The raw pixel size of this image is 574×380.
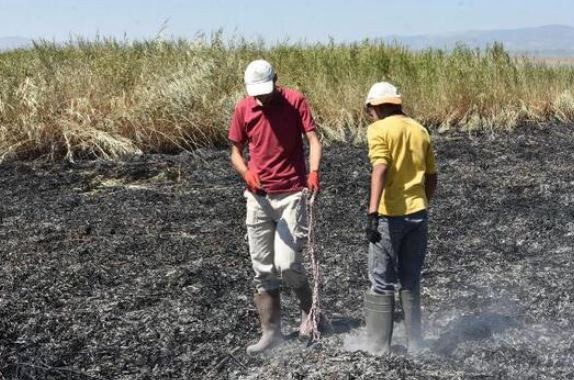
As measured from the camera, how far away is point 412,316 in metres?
4.27

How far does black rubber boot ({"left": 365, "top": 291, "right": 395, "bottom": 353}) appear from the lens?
4184mm

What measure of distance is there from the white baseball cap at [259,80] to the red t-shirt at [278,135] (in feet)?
0.42

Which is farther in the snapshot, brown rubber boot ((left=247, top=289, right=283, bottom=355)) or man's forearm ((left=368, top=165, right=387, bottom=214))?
brown rubber boot ((left=247, top=289, right=283, bottom=355))

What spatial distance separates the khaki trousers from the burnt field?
1.26ft

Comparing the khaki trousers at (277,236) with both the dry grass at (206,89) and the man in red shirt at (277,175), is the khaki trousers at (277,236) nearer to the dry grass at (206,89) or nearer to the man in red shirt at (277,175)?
the man in red shirt at (277,175)

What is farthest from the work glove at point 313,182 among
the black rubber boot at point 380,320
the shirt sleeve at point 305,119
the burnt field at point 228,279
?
the burnt field at point 228,279

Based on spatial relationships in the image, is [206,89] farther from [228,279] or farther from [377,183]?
[377,183]

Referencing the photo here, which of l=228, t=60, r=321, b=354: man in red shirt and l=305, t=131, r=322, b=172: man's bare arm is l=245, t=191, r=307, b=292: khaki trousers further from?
l=305, t=131, r=322, b=172: man's bare arm

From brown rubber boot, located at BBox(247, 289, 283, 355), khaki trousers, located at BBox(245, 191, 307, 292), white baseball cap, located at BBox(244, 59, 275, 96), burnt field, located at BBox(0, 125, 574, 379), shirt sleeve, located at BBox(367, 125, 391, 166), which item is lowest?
burnt field, located at BBox(0, 125, 574, 379)

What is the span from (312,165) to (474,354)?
1.23m

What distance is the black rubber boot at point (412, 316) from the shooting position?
4.27 meters

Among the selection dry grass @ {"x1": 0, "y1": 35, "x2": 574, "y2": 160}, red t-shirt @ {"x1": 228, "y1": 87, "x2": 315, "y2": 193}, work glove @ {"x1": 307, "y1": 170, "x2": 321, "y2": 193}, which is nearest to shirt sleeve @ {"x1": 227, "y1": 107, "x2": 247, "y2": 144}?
red t-shirt @ {"x1": 228, "y1": 87, "x2": 315, "y2": 193}

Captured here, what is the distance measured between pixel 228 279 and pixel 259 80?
186 cm

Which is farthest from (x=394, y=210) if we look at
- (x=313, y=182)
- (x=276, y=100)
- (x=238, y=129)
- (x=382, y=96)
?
(x=238, y=129)
